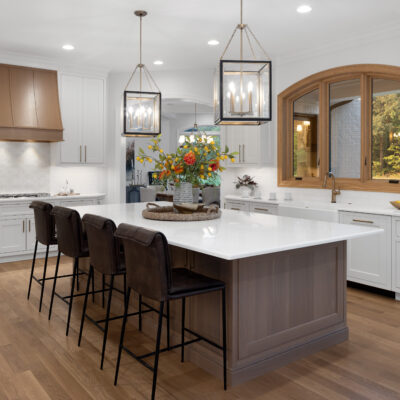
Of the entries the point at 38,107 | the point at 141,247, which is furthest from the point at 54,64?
the point at 141,247

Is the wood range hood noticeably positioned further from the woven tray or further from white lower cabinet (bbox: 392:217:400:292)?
white lower cabinet (bbox: 392:217:400:292)

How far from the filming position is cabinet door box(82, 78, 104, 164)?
21.6ft

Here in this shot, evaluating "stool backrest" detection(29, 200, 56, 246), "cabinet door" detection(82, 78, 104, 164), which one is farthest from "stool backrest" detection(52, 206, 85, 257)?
"cabinet door" detection(82, 78, 104, 164)

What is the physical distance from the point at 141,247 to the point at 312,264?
1.29 meters

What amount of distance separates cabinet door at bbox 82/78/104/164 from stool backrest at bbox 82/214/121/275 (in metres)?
3.88

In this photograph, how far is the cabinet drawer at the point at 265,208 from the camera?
225 inches

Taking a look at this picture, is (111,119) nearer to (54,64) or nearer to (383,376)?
(54,64)

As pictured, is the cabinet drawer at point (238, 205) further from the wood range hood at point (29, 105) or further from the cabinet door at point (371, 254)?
the wood range hood at point (29, 105)

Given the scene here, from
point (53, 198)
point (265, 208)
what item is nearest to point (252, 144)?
point (265, 208)

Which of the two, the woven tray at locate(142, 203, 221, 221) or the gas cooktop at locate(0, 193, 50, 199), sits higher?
the gas cooktop at locate(0, 193, 50, 199)

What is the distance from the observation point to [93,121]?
21.9ft

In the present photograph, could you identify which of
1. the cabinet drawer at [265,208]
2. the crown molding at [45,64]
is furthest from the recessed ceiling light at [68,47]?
the cabinet drawer at [265,208]

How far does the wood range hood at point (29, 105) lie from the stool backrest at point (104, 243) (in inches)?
140

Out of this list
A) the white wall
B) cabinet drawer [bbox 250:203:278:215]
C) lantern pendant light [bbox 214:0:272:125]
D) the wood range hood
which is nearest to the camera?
lantern pendant light [bbox 214:0:272:125]
